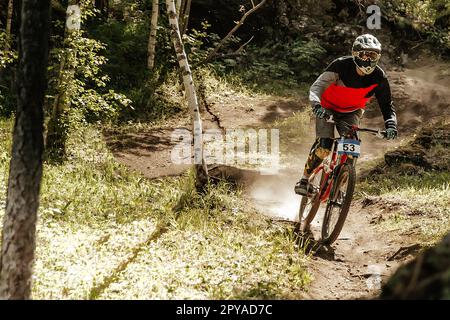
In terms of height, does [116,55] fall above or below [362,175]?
above

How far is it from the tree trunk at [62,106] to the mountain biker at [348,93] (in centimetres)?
510

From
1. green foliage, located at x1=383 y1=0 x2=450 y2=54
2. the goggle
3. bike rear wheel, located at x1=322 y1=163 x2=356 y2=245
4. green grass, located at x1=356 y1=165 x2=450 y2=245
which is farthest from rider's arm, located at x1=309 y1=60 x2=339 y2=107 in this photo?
green foliage, located at x1=383 y1=0 x2=450 y2=54

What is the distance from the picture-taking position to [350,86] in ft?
22.8

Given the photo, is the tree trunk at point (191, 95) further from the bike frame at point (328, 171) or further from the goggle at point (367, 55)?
the goggle at point (367, 55)

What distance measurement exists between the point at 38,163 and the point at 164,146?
8.59 metres

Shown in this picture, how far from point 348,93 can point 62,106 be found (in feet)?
19.2

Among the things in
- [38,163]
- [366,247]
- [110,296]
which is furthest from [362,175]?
[38,163]

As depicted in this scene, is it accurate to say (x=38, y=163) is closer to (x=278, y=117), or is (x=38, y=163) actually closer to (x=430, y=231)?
(x=430, y=231)

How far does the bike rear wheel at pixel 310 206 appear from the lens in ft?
24.2

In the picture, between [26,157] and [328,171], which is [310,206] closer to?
[328,171]

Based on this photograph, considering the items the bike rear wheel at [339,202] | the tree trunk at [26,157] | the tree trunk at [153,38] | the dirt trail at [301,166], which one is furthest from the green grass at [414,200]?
the tree trunk at [153,38]

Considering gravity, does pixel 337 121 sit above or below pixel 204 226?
above

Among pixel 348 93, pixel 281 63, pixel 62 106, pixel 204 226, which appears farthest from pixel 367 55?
pixel 281 63
